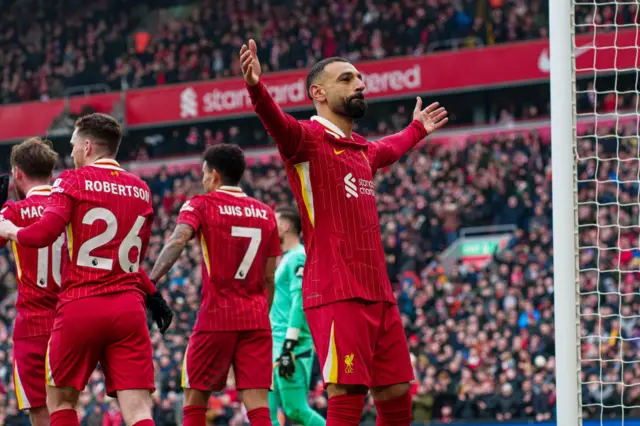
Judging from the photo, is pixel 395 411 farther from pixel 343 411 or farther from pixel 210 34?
pixel 210 34

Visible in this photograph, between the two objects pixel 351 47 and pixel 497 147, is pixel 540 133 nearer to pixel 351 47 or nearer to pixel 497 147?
pixel 497 147

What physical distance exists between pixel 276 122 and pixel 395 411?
166cm

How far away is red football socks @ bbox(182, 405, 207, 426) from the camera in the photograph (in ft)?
24.3

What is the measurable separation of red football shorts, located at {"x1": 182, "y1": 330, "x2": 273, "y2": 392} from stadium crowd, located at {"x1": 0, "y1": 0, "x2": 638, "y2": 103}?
17517mm

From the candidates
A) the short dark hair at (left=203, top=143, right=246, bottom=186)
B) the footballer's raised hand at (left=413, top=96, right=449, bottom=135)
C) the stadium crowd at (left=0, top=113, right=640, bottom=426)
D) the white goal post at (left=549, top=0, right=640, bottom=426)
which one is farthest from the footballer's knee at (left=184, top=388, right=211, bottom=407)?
the stadium crowd at (left=0, top=113, right=640, bottom=426)

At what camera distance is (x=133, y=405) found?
6.18 meters

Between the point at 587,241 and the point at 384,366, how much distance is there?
13360 millimetres

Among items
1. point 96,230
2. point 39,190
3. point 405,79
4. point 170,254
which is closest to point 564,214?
point 96,230

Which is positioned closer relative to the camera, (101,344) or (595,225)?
(101,344)

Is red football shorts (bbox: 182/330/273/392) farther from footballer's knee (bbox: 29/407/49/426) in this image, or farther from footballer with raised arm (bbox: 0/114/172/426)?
footballer with raised arm (bbox: 0/114/172/426)

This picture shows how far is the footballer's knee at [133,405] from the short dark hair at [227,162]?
80.0 inches

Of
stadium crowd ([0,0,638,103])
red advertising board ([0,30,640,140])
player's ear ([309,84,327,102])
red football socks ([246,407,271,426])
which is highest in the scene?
stadium crowd ([0,0,638,103])

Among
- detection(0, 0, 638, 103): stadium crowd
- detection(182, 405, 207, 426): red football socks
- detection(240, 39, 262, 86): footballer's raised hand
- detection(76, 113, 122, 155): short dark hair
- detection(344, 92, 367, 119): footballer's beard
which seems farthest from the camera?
detection(0, 0, 638, 103): stadium crowd

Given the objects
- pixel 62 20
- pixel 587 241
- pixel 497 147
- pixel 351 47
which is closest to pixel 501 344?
pixel 587 241
